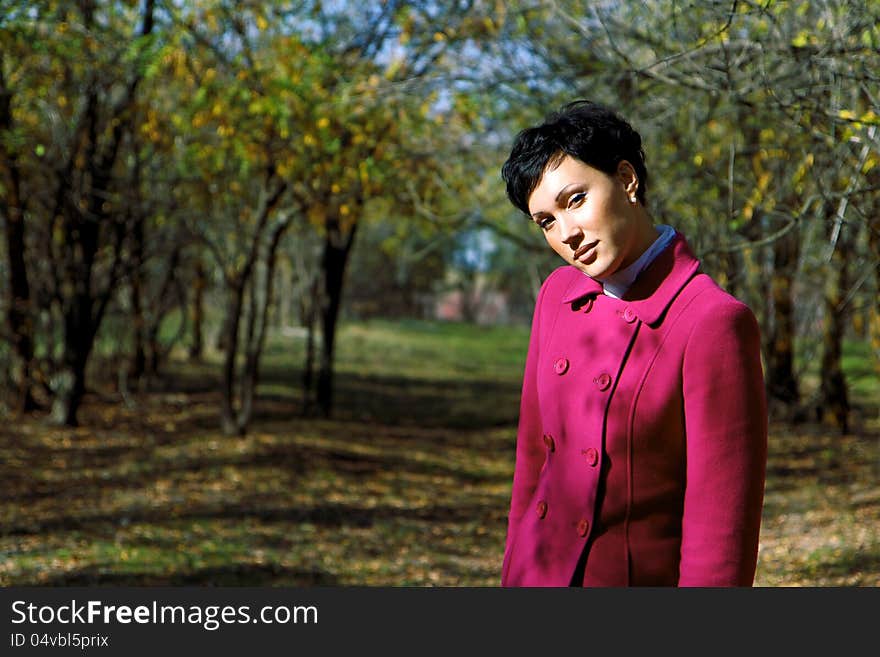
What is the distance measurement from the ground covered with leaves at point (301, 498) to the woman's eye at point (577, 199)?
6821 millimetres

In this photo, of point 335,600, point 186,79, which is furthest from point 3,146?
point 335,600

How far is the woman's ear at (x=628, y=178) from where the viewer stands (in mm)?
2389

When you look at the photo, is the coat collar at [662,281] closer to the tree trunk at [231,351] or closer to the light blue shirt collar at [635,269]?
the light blue shirt collar at [635,269]

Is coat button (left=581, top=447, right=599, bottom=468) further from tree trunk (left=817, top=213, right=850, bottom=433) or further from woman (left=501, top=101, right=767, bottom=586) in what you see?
tree trunk (left=817, top=213, right=850, bottom=433)

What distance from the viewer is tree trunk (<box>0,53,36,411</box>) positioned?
1447 centimetres

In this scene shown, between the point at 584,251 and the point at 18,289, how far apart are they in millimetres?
14214

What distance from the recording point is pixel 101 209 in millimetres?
14656

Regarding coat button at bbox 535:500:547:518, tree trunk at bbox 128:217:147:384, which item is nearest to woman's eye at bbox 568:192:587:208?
coat button at bbox 535:500:547:518

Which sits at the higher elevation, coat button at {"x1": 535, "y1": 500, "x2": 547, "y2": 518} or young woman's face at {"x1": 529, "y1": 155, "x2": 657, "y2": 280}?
young woman's face at {"x1": 529, "y1": 155, "x2": 657, "y2": 280}

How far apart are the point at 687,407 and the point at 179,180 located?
13.0 metres

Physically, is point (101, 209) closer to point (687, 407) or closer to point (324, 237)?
point (324, 237)

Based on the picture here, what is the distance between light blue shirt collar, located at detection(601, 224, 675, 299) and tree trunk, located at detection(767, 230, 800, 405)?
13344 mm

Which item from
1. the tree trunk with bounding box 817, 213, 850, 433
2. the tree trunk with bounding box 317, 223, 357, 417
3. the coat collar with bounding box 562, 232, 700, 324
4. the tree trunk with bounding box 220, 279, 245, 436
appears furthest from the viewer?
the tree trunk with bounding box 317, 223, 357, 417

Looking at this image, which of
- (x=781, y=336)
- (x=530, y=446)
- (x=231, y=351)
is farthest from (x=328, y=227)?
(x=530, y=446)
